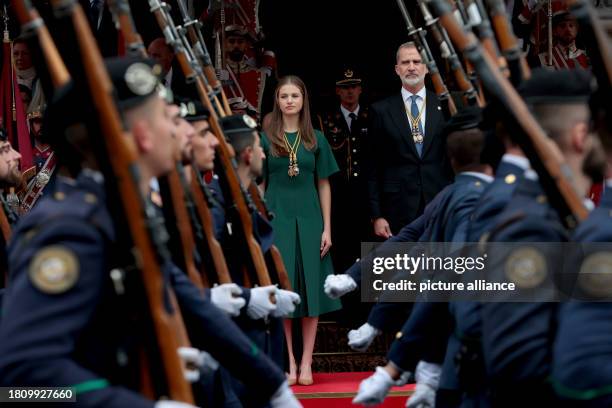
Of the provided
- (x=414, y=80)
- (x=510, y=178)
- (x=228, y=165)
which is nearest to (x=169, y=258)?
(x=510, y=178)

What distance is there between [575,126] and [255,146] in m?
3.02

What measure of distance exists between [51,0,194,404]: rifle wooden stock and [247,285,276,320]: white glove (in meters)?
2.30

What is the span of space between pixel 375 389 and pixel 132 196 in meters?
2.14

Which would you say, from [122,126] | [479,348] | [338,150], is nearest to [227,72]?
[338,150]

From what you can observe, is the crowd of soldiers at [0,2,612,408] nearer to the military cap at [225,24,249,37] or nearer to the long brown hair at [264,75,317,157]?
the long brown hair at [264,75,317,157]

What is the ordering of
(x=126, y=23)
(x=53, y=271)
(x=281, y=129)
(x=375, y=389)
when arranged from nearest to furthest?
(x=53, y=271) < (x=126, y=23) < (x=375, y=389) < (x=281, y=129)

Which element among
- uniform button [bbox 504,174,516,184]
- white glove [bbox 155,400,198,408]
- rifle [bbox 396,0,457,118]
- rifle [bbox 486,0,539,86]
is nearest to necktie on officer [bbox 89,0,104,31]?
rifle [bbox 396,0,457,118]

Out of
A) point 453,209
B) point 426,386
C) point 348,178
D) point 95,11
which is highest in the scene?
point 95,11

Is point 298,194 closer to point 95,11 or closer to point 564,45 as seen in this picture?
point 95,11

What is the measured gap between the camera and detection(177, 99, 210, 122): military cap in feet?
18.5

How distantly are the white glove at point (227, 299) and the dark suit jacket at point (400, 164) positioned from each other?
327 centimetres

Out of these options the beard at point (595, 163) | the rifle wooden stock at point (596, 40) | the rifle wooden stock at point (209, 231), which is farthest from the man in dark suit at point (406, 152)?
the beard at point (595, 163)

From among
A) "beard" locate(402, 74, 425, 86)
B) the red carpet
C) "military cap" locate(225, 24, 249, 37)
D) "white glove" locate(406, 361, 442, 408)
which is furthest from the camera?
"military cap" locate(225, 24, 249, 37)

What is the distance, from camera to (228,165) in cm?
589
